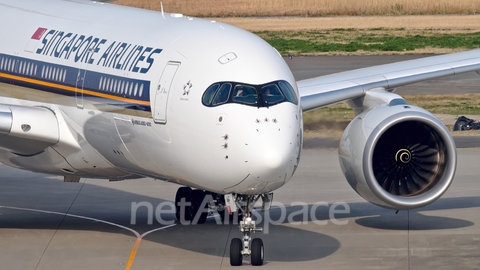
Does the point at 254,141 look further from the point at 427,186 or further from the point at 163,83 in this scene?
the point at 427,186

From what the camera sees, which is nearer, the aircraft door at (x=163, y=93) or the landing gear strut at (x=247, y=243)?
the landing gear strut at (x=247, y=243)

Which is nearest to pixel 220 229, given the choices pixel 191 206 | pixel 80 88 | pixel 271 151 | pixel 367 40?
pixel 191 206

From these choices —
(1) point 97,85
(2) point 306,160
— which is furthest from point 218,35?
(2) point 306,160

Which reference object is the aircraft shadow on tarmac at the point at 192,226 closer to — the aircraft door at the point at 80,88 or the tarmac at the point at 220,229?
the tarmac at the point at 220,229

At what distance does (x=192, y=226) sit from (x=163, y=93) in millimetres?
4454

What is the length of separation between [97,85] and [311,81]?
16.6 ft

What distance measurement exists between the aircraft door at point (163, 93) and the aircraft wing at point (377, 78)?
4.31 metres

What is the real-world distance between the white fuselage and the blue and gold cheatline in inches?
1.0

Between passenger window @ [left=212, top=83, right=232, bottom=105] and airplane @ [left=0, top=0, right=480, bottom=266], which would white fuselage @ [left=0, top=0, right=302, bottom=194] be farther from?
passenger window @ [left=212, top=83, right=232, bottom=105]

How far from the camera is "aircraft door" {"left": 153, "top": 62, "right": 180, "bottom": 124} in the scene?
18355 millimetres

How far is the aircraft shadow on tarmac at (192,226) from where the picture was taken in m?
20.5

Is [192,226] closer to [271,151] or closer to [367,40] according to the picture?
[271,151]

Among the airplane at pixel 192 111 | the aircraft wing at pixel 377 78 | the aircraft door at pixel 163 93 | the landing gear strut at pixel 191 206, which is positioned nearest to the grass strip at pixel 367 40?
the aircraft wing at pixel 377 78

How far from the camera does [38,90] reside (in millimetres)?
21781
